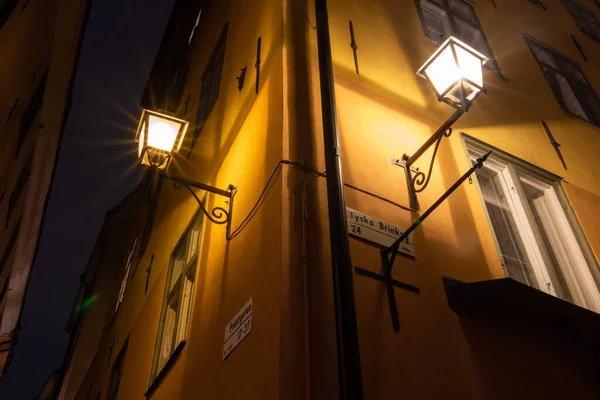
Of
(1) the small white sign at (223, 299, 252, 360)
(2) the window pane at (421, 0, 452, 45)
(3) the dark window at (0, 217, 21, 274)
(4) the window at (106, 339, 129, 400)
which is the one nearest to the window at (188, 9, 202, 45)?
(2) the window pane at (421, 0, 452, 45)

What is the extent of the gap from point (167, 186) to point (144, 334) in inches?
123

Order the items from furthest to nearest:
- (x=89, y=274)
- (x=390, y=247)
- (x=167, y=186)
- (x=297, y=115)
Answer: (x=89, y=274), (x=167, y=186), (x=297, y=115), (x=390, y=247)

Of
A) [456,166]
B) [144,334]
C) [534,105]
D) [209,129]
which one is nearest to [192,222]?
[209,129]

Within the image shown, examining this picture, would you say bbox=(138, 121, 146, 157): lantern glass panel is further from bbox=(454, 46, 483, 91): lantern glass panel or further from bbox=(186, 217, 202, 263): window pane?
bbox=(454, 46, 483, 91): lantern glass panel

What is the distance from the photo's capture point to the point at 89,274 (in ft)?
52.5

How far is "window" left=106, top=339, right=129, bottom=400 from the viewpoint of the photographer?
8026 millimetres

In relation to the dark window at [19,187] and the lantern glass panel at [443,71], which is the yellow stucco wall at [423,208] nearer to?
the lantern glass panel at [443,71]

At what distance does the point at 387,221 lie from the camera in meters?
4.08

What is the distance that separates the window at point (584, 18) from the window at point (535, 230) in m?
6.61

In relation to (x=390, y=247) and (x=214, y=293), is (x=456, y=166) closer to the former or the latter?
(x=390, y=247)

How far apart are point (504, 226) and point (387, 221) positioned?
5.44 ft

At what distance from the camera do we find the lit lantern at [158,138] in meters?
5.00

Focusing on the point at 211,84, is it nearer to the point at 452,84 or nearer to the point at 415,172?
the point at 415,172

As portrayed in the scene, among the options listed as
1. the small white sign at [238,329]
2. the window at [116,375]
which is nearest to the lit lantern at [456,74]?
the small white sign at [238,329]
